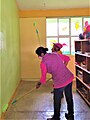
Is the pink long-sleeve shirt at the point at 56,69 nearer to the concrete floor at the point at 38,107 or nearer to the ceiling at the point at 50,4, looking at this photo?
the concrete floor at the point at 38,107

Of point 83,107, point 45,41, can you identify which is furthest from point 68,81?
point 45,41

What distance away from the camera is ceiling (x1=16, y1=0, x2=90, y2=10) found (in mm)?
5887

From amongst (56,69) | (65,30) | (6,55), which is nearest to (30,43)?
(65,30)

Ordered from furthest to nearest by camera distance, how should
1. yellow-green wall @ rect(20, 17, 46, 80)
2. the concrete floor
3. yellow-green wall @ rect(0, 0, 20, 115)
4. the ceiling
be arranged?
yellow-green wall @ rect(20, 17, 46, 80), the ceiling, yellow-green wall @ rect(0, 0, 20, 115), the concrete floor

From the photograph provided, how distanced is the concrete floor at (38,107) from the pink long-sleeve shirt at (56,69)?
771 mm

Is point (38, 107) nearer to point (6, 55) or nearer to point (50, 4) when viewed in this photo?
point (6, 55)

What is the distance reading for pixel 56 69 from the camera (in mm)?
2898

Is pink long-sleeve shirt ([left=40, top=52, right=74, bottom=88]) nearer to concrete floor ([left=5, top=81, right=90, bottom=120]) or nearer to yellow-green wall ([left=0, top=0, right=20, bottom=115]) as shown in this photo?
concrete floor ([left=5, top=81, right=90, bottom=120])

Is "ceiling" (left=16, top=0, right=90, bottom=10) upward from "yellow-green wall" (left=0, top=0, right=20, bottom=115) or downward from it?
upward

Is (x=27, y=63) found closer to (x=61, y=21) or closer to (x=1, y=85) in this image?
(x=61, y=21)

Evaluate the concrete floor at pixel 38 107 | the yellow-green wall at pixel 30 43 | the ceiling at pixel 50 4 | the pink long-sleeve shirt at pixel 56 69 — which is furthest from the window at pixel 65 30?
the pink long-sleeve shirt at pixel 56 69

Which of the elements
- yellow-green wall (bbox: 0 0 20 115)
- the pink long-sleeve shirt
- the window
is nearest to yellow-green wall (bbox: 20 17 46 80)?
the window

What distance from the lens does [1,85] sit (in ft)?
11.2

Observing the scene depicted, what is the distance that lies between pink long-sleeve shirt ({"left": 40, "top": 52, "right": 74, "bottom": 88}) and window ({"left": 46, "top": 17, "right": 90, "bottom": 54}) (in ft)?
11.9
